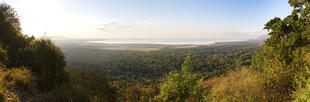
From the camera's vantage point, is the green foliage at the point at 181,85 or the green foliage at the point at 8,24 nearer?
the green foliage at the point at 181,85

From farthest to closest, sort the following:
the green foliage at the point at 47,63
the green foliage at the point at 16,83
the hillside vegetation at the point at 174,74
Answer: the green foliage at the point at 47,63, the hillside vegetation at the point at 174,74, the green foliage at the point at 16,83

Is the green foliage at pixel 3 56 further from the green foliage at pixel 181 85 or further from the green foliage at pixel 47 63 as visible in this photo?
the green foliage at pixel 181 85

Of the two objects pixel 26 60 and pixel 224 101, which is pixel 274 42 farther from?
pixel 26 60

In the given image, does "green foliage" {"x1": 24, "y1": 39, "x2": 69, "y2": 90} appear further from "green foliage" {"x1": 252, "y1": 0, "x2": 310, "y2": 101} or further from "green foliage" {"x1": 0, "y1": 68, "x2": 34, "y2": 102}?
"green foliage" {"x1": 252, "y1": 0, "x2": 310, "y2": 101}

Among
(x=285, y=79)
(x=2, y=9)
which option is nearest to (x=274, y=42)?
(x=285, y=79)

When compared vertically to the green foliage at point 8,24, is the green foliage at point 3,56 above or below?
below

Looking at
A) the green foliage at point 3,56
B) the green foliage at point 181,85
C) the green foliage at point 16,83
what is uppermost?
the green foliage at point 3,56

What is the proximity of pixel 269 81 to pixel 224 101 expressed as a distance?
15.2 feet

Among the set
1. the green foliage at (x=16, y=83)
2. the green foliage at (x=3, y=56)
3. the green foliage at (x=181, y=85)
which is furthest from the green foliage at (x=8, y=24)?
the green foliage at (x=181, y=85)

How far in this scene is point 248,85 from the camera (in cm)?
1205

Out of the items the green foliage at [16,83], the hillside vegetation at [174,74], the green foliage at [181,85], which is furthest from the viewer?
the green foliage at [181,85]

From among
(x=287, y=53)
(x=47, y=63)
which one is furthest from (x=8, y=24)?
(x=287, y=53)

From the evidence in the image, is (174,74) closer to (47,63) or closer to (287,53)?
(47,63)

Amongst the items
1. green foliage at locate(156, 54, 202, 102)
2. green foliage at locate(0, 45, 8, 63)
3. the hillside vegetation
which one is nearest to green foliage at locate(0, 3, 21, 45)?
the hillside vegetation
